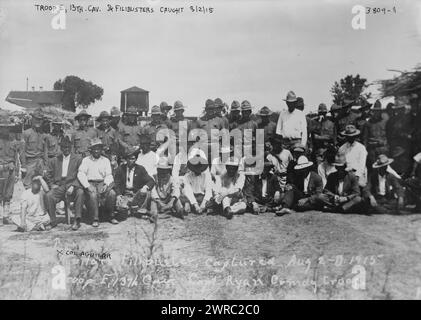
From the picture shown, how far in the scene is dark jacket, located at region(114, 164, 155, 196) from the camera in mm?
5508

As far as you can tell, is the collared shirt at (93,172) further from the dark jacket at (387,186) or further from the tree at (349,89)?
the dark jacket at (387,186)

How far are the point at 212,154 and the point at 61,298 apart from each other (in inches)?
95.6

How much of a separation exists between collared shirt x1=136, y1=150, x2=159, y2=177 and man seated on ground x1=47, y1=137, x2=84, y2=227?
747 millimetres

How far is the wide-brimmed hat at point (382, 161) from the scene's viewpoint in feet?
17.6

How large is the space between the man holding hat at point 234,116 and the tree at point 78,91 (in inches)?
62.8

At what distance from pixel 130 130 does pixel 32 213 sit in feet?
5.14

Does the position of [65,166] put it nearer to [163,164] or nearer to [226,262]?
[163,164]

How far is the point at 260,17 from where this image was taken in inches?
207

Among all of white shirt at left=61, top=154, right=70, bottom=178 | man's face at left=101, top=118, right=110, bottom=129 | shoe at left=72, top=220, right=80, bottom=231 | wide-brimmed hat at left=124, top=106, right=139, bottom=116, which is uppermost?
wide-brimmed hat at left=124, top=106, right=139, bottom=116

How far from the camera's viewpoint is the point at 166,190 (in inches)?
218

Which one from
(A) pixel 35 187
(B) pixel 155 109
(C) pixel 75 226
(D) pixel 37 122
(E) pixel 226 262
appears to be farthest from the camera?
(D) pixel 37 122

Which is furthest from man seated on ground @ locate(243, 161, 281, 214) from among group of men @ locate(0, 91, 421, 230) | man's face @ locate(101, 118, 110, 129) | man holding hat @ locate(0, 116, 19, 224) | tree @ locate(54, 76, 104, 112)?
man holding hat @ locate(0, 116, 19, 224)

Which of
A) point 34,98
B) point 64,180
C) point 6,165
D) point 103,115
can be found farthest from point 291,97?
point 6,165

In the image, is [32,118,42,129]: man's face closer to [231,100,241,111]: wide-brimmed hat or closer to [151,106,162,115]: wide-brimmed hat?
[151,106,162,115]: wide-brimmed hat
